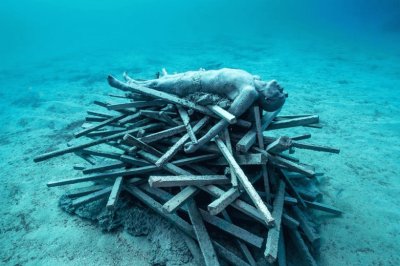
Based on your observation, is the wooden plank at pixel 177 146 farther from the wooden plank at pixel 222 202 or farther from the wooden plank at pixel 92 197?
the wooden plank at pixel 92 197

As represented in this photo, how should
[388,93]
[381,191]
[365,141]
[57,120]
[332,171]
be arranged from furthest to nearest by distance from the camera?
1. [388,93]
2. [57,120]
3. [365,141]
4. [332,171]
5. [381,191]

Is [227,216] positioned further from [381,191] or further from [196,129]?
[381,191]

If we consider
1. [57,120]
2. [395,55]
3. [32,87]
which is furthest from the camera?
[395,55]

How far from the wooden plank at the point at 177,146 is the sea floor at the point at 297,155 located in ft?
4.22

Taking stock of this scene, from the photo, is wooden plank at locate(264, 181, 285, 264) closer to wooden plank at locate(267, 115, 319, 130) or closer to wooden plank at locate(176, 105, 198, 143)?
wooden plank at locate(267, 115, 319, 130)

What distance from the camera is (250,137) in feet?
11.3

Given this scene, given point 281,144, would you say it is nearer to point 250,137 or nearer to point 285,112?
point 250,137

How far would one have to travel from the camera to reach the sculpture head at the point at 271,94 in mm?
3684

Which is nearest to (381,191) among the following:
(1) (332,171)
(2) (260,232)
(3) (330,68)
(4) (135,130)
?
(1) (332,171)

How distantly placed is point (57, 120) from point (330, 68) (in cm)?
1447

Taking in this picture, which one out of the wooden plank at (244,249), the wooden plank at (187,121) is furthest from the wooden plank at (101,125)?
the wooden plank at (244,249)

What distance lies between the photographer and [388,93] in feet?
32.6

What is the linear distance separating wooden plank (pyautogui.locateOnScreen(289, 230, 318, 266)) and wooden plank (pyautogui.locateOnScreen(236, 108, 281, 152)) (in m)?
1.45

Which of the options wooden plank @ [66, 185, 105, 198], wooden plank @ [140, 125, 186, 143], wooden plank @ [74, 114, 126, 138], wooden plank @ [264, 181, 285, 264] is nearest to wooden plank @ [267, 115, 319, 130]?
wooden plank @ [264, 181, 285, 264]
